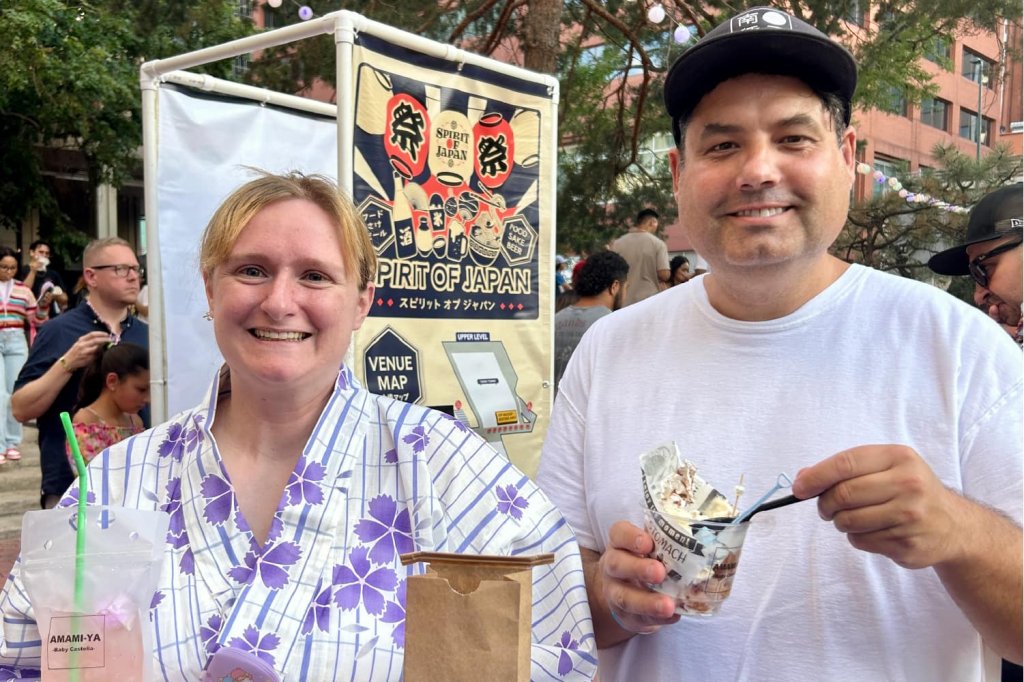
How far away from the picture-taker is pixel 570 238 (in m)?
Answer: 12.8

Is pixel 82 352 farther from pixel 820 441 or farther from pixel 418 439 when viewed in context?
pixel 820 441

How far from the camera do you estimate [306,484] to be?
1.75 meters

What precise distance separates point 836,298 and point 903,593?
1.71ft

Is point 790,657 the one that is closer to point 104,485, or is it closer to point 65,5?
point 104,485

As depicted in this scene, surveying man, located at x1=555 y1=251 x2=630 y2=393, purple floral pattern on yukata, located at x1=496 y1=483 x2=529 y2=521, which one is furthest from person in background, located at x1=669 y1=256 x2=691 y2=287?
purple floral pattern on yukata, located at x1=496 y1=483 x2=529 y2=521

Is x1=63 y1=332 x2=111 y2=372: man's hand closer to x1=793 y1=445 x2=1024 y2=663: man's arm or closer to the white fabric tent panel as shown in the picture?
the white fabric tent panel

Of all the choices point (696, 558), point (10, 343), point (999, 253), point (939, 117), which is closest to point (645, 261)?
point (999, 253)

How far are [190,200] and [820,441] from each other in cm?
366

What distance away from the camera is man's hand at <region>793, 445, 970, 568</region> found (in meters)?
1.26

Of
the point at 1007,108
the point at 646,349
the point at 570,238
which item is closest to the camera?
the point at 646,349

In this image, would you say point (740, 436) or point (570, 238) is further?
point (570, 238)

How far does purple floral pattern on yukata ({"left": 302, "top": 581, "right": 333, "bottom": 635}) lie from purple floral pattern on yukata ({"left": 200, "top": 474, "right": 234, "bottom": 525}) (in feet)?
0.84

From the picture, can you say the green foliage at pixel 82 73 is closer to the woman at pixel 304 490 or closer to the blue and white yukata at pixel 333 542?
the woman at pixel 304 490

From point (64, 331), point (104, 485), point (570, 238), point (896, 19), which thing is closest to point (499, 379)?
point (64, 331)
